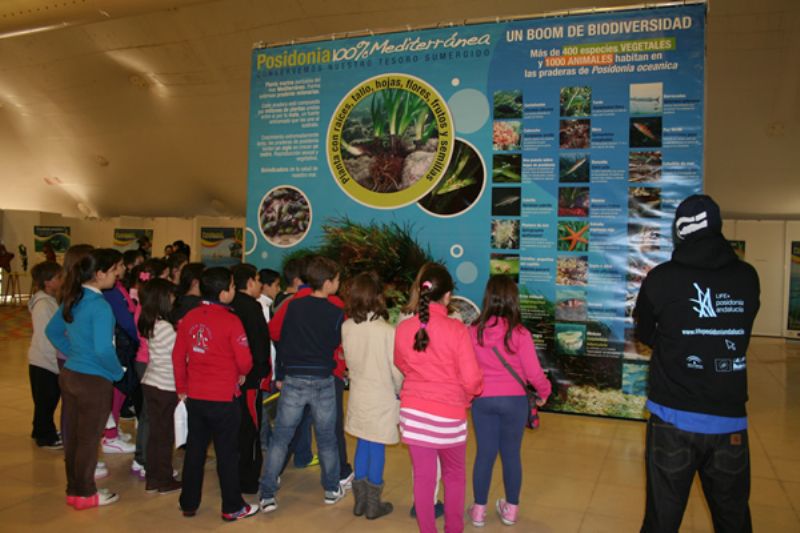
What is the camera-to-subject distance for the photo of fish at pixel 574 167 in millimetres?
5586

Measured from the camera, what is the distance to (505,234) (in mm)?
5852

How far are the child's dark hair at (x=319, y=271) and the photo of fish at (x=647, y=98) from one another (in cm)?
348

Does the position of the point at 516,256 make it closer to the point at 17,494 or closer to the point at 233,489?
the point at 233,489

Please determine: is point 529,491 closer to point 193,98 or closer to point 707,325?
point 707,325

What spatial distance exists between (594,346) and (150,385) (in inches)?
148

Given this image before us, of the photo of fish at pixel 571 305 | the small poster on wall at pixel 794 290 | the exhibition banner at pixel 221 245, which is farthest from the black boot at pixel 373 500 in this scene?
the small poster on wall at pixel 794 290

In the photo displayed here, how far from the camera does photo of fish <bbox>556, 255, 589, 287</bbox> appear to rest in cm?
557

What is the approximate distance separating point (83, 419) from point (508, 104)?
14.5ft

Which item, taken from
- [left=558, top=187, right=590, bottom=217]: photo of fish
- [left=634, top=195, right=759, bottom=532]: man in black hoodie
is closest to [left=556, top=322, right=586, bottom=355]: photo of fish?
[left=558, top=187, right=590, bottom=217]: photo of fish

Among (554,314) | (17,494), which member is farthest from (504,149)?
(17,494)

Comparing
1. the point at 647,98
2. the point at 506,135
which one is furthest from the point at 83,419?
the point at 647,98

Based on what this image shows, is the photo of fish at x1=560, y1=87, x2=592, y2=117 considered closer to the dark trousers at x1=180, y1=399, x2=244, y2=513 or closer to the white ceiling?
the white ceiling

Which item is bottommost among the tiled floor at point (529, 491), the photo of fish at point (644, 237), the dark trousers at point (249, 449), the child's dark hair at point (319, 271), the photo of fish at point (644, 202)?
the tiled floor at point (529, 491)

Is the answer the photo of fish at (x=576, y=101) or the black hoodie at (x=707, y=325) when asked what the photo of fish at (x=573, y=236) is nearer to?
the photo of fish at (x=576, y=101)
